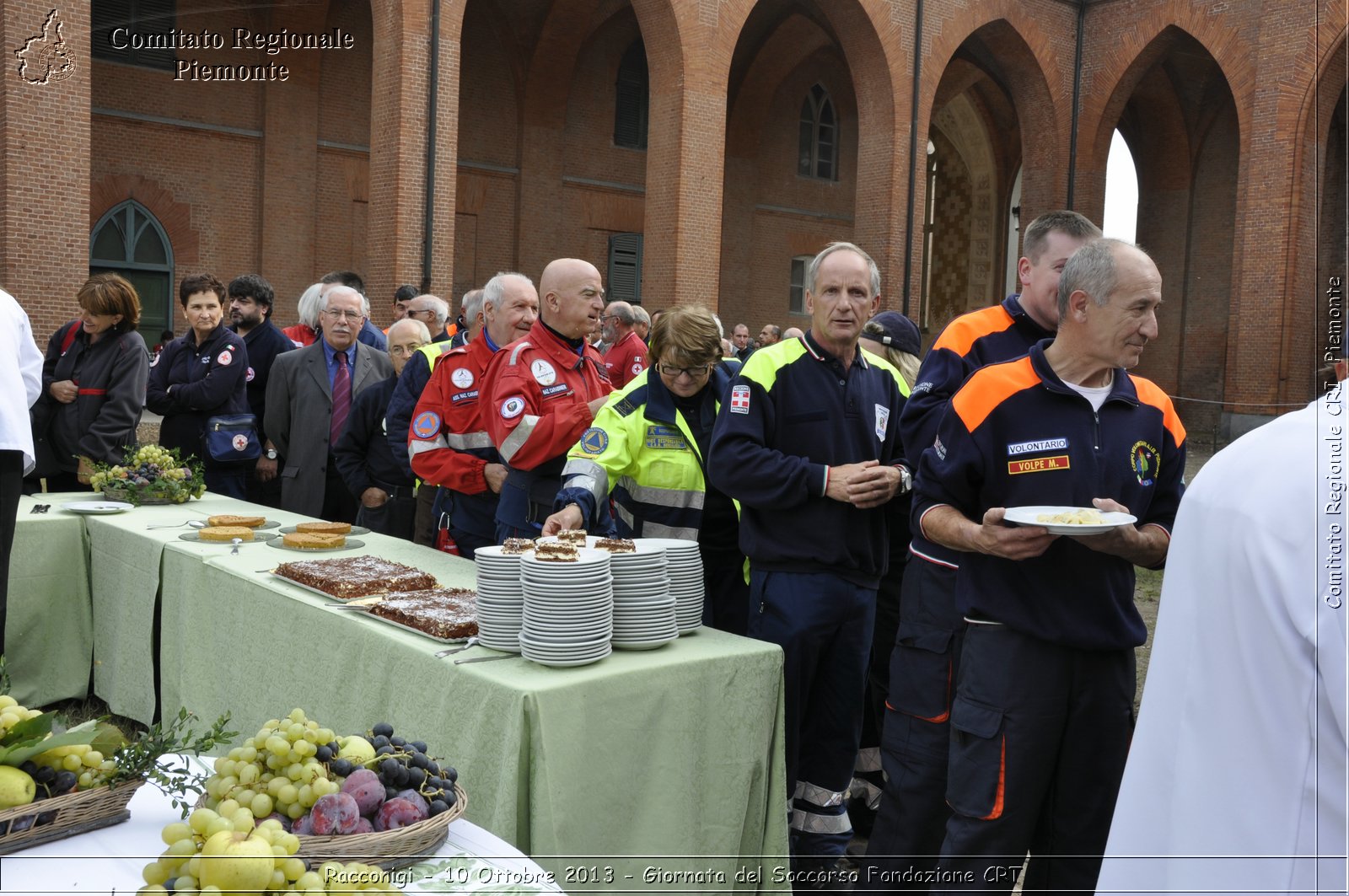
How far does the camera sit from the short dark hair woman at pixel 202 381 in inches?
265

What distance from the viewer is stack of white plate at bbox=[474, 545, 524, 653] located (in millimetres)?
3107

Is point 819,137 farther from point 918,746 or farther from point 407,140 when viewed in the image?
point 918,746

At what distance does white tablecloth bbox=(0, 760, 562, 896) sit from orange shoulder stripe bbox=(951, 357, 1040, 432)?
1645mm

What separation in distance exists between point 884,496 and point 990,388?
76cm

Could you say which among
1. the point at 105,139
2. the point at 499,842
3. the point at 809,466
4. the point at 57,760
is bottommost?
the point at 499,842

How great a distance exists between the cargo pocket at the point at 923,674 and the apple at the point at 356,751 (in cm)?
175

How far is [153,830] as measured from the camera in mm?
2080

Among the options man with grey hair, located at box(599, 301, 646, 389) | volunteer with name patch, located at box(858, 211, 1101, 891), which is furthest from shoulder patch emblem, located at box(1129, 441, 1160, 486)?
man with grey hair, located at box(599, 301, 646, 389)

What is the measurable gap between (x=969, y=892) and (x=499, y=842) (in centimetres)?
133

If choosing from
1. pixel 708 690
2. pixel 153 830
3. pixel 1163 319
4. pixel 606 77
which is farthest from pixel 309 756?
pixel 1163 319

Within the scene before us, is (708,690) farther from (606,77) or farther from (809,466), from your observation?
(606,77)

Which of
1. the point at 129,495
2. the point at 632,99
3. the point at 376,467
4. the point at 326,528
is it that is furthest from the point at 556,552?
the point at 632,99

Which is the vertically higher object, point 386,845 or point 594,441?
point 594,441

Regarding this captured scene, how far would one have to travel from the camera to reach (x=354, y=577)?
3.89m
